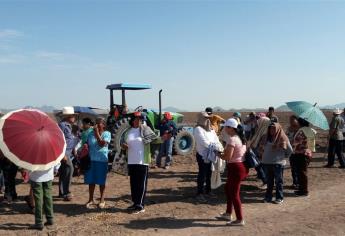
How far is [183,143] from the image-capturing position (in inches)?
609

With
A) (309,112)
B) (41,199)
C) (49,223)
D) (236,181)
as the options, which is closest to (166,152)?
(309,112)

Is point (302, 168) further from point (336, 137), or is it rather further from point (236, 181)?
point (336, 137)

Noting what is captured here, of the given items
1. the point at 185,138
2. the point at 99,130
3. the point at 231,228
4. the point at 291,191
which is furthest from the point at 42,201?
the point at 185,138

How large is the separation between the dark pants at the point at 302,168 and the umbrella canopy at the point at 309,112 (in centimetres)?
99

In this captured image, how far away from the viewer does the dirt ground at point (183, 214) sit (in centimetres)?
666

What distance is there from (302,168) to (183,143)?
22.7ft

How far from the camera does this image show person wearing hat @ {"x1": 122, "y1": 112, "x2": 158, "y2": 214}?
757 centimetres

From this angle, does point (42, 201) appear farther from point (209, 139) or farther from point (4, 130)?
point (209, 139)

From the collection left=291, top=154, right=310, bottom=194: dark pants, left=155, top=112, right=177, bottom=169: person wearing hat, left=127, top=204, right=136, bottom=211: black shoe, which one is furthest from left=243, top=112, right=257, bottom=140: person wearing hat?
left=127, top=204, right=136, bottom=211: black shoe

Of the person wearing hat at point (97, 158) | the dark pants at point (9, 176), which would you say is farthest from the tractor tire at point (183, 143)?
the dark pants at point (9, 176)

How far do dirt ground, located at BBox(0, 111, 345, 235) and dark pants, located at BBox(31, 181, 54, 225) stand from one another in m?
0.22

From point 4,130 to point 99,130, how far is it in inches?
81.5

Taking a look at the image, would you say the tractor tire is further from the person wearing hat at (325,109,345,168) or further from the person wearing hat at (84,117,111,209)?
the person wearing hat at (84,117,111,209)

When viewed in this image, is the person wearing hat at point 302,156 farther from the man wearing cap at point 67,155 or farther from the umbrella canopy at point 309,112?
the man wearing cap at point 67,155
